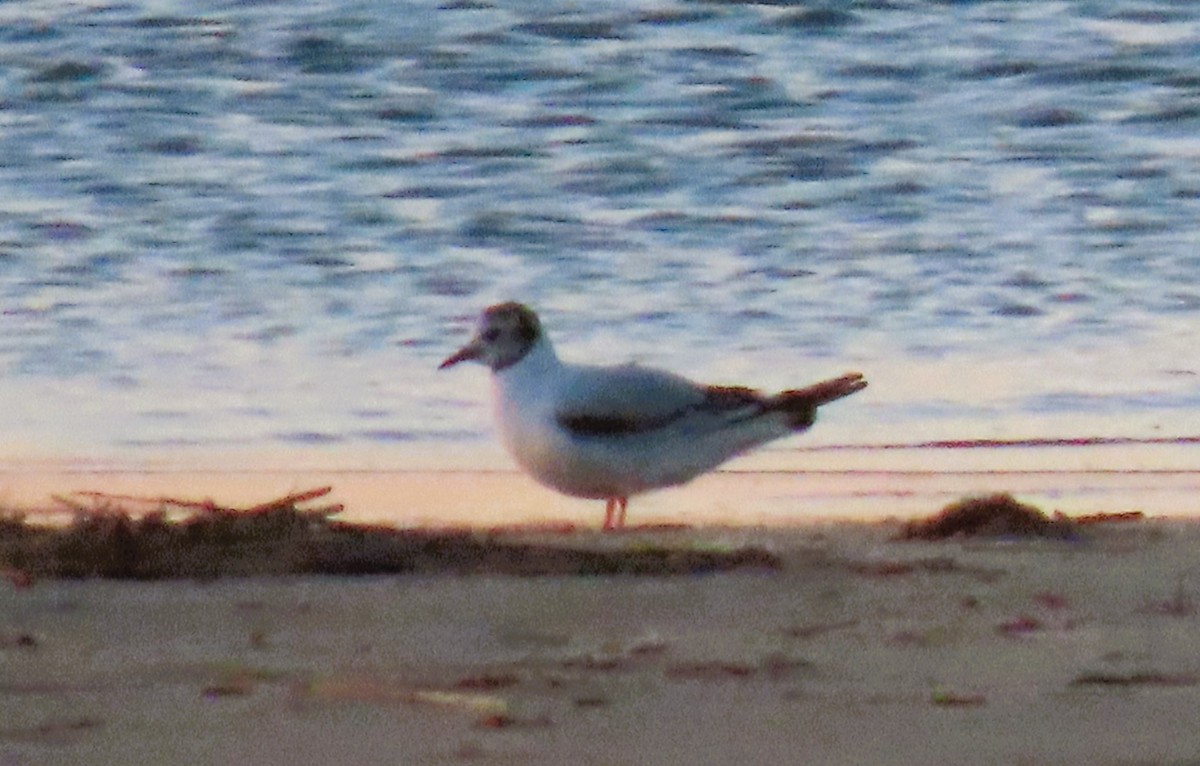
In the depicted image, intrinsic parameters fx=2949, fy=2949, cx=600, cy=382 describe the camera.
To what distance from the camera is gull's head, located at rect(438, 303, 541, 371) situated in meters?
7.98

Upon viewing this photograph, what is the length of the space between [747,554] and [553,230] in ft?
17.4

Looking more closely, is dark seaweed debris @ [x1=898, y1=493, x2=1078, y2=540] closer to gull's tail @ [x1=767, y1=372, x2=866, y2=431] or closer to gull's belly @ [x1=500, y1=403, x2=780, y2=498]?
gull's belly @ [x1=500, y1=403, x2=780, y2=498]

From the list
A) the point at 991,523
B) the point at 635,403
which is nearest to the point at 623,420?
the point at 635,403

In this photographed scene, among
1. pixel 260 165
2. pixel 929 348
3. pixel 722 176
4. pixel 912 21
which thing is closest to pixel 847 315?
pixel 929 348

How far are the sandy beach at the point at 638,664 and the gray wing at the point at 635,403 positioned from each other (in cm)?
157

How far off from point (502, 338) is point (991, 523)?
209 cm

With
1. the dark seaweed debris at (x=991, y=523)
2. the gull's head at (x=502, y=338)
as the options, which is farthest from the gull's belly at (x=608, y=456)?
the dark seaweed debris at (x=991, y=523)

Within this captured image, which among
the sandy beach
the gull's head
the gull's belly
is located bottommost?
the gull's belly

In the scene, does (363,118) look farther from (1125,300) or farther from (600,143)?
(1125,300)

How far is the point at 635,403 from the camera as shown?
25.3 ft

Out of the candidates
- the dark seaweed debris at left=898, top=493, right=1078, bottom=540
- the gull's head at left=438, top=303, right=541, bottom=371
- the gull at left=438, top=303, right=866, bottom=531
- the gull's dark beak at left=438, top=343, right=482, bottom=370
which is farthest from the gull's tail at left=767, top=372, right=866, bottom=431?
the dark seaweed debris at left=898, top=493, right=1078, bottom=540

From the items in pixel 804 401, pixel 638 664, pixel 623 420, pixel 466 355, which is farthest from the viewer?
pixel 466 355

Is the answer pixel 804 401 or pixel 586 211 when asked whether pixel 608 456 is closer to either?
pixel 804 401

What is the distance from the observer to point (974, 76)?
1374cm
